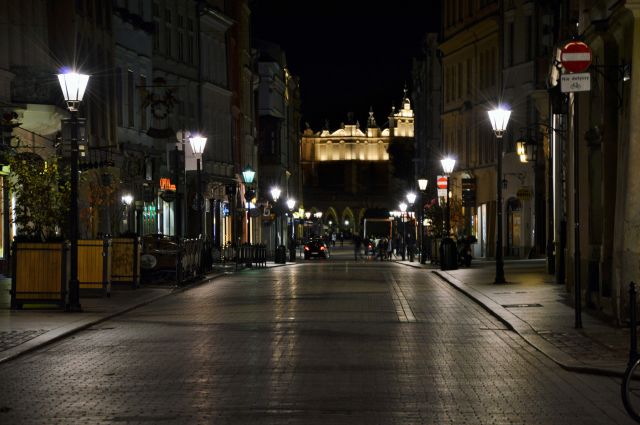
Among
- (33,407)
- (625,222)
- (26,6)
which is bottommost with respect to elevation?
(33,407)

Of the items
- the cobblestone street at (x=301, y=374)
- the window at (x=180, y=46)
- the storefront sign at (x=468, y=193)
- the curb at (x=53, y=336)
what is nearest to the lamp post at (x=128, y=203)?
the window at (x=180, y=46)

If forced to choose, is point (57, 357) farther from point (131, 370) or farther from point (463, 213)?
point (463, 213)

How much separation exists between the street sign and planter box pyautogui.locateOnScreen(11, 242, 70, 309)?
33.5 ft

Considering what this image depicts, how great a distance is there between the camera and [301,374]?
48.2 feet

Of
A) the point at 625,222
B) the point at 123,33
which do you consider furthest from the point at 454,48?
the point at 625,222

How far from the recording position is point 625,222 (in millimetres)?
20297

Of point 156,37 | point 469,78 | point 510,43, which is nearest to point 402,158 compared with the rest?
point 469,78

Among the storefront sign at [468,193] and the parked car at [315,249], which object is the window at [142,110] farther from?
the parked car at [315,249]

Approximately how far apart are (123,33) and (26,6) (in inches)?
539

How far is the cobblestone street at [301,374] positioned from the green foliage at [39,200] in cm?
299

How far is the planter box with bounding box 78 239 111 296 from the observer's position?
1145 inches

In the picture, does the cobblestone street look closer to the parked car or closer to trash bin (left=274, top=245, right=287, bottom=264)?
trash bin (left=274, top=245, right=287, bottom=264)

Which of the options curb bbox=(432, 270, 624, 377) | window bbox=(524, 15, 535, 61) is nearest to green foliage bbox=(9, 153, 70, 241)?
curb bbox=(432, 270, 624, 377)

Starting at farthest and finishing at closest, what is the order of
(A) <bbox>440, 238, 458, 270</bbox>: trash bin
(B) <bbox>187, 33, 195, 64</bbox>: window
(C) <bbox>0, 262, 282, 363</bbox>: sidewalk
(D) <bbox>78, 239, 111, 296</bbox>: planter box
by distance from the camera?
(B) <bbox>187, 33, 195, 64</bbox>: window, (A) <bbox>440, 238, 458, 270</bbox>: trash bin, (D) <bbox>78, 239, 111, 296</bbox>: planter box, (C) <bbox>0, 262, 282, 363</bbox>: sidewalk
